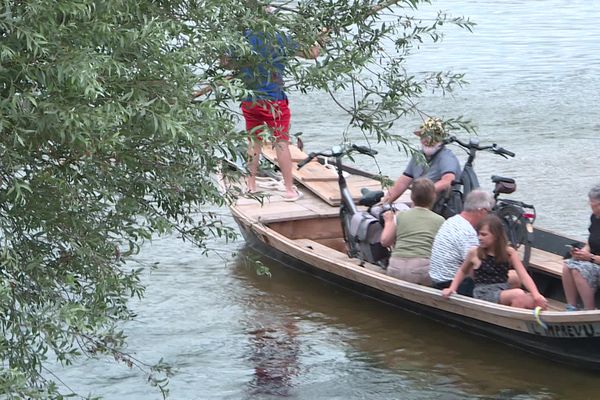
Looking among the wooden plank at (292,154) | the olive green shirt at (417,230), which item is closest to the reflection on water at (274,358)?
the olive green shirt at (417,230)

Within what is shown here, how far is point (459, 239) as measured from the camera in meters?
8.59

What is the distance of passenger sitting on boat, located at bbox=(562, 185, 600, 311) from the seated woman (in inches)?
7.9

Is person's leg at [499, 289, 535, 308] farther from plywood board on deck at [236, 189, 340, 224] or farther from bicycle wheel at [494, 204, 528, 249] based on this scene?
plywood board on deck at [236, 189, 340, 224]

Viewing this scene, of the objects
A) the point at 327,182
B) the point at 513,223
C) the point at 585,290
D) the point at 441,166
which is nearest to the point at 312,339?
the point at 441,166

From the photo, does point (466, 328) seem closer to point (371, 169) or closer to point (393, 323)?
point (393, 323)

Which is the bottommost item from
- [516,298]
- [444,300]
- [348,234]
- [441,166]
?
[444,300]

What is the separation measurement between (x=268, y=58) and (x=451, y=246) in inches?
132

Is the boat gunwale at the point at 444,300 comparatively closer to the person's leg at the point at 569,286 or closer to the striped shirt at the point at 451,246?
the striped shirt at the point at 451,246

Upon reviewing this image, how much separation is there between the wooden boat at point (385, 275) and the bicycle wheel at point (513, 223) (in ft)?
0.76

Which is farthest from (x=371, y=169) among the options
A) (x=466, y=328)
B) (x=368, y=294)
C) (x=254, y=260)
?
(x=254, y=260)

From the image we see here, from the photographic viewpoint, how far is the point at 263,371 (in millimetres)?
A: 8836

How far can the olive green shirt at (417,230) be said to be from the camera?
9.05 metres

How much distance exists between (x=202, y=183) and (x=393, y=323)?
15.3 feet

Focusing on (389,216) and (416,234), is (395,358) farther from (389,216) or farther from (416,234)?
(389,216)
